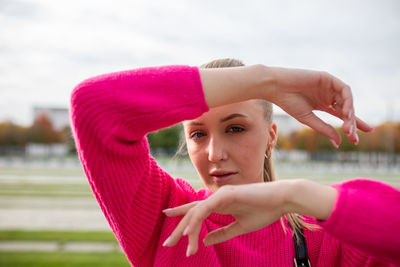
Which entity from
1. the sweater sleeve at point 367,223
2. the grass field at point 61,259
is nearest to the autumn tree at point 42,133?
the grass field at point 61,259

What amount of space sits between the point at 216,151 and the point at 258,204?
0.66 m

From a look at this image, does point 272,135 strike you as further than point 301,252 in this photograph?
Yes

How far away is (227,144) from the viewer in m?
2.16

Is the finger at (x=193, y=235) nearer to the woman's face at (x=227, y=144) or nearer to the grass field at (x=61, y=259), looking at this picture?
the woman's face at (x=227, y=144)

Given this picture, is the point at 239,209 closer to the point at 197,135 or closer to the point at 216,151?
the point at 216,151

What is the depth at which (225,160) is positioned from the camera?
2162 mm

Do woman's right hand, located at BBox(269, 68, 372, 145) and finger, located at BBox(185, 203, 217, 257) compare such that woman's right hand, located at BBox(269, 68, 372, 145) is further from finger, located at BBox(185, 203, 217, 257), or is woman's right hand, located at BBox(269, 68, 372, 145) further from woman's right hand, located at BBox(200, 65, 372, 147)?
finger, located at BBox(185, 203, 217, 257)

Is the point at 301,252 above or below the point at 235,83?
below

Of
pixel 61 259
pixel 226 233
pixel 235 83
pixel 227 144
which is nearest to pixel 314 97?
pixel 235 83

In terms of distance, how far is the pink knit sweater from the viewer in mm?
1492

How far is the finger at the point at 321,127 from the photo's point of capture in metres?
1.86

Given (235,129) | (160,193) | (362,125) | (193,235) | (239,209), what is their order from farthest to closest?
(235,129), (160,193), (362,125), (239,209), (193,235)

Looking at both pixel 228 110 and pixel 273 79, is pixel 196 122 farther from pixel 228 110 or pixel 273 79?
pixel 273 79

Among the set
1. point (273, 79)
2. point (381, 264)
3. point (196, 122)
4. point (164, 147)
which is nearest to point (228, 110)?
point (196, 122)
